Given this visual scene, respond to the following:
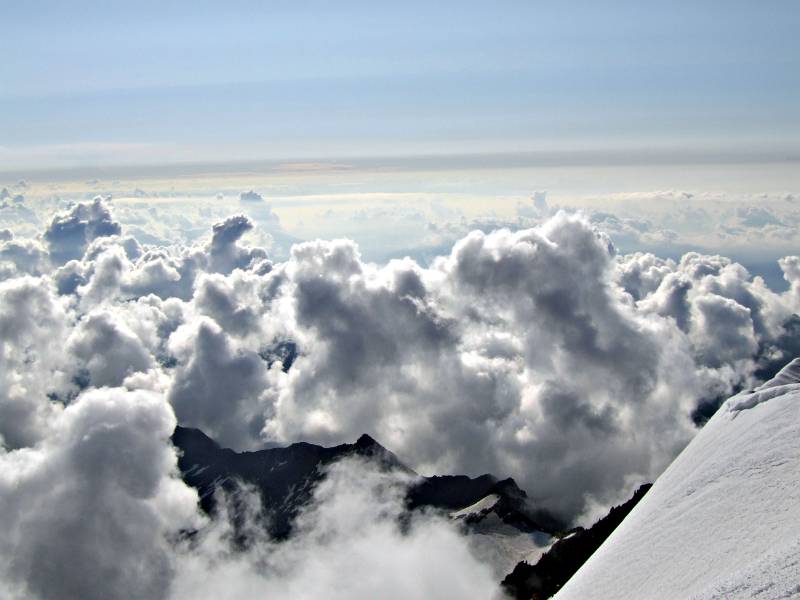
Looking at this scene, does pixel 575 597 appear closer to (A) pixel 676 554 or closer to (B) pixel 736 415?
(A) pixel 676 554

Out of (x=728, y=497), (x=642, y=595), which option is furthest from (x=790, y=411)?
(x=642, y=595)

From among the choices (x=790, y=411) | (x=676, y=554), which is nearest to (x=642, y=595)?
(x=676, y=554)

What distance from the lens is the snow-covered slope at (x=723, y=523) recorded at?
65.3m

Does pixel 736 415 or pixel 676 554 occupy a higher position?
pixel 736 415

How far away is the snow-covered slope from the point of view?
65312 mm

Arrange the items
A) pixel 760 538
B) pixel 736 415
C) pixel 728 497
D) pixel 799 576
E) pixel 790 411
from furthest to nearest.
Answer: pixel 736 415 < pixel 790 411 < pixel 728 497 < pixel 760 538 < pixel 799 576

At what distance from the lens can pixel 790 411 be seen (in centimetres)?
9194

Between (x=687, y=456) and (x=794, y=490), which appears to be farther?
(x=687, y=456)

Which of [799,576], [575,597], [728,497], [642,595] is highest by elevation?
[799,576]

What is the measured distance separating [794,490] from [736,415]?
2452 cm

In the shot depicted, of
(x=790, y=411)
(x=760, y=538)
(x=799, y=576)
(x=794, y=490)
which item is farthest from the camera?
(x=790, y=411)

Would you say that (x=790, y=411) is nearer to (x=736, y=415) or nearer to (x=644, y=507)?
(x=736, y=415)

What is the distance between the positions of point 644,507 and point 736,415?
17898 millimetres

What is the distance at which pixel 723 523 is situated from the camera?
79188 millimetres
